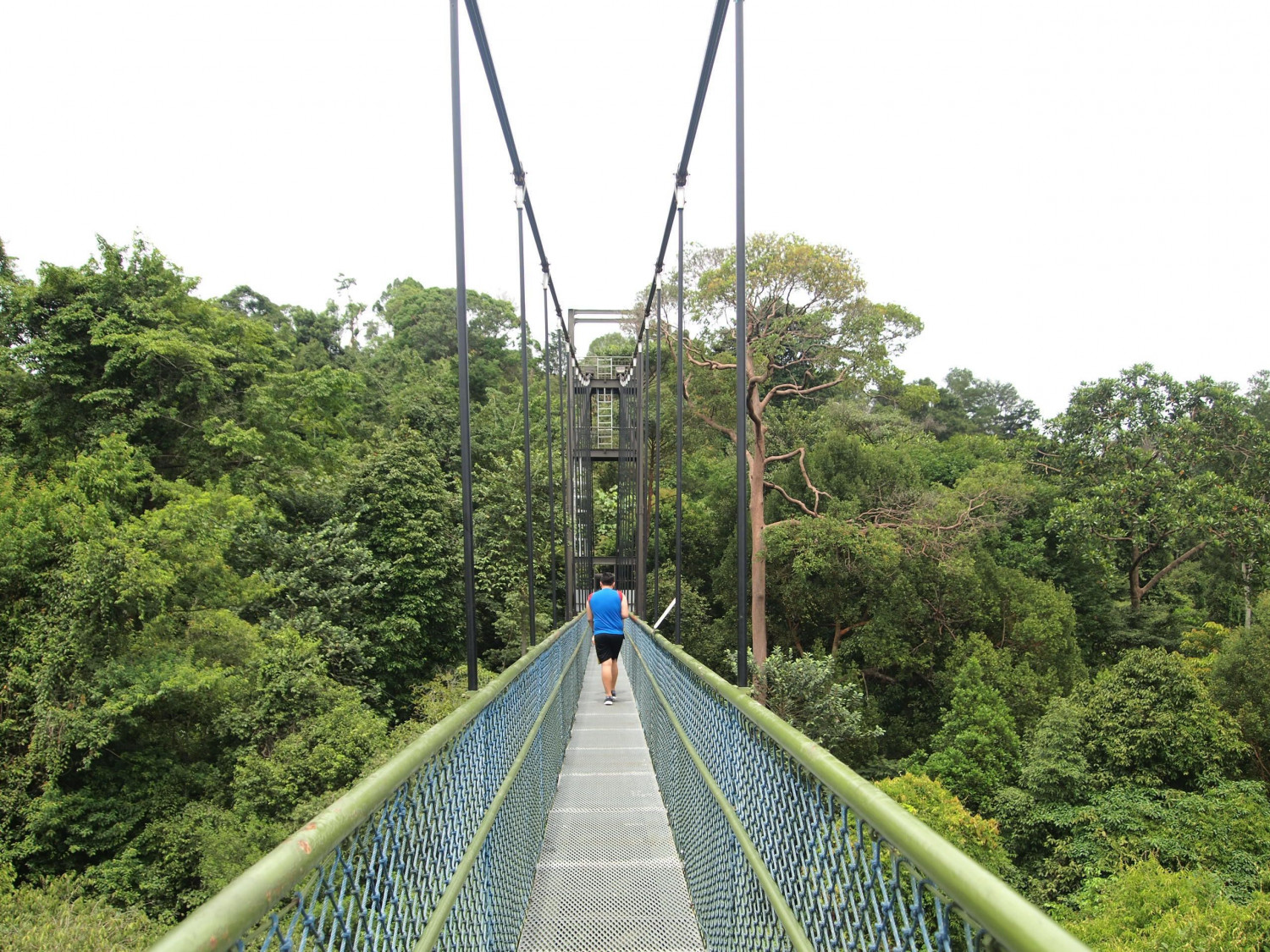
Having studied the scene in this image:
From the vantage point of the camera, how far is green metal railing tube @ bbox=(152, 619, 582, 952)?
71 centimetres

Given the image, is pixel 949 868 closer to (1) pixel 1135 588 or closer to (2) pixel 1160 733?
(2) pixel 1160 733

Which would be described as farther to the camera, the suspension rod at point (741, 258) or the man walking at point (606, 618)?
the man walking at point (606, 618)

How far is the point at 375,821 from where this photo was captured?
1273 mm

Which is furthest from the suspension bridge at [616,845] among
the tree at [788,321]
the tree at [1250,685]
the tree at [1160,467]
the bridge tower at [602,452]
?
the tree at [1250,685]

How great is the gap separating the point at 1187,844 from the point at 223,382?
1760 centimetres

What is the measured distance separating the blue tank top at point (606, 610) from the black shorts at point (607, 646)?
11cm

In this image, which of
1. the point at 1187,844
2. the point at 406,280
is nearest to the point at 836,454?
the point at 1187,844

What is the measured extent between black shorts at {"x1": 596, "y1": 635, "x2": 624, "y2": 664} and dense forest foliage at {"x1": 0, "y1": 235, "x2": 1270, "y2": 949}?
6.17 meters

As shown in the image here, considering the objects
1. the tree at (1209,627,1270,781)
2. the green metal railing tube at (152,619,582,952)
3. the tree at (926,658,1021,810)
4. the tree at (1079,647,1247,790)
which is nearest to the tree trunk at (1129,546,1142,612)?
the tree at (1209,627,1270,781)

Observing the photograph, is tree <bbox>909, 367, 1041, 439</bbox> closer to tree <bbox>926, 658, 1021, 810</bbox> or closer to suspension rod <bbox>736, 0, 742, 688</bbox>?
tree <bbox>926, 658, 1021, 810</bbox>

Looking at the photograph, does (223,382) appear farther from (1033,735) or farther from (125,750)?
(1033,735)

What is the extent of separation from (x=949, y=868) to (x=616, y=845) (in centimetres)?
258

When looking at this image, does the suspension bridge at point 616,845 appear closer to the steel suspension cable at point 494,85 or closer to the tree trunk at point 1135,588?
the steel suspension cable at point 494,85

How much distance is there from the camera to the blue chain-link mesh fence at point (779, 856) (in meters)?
1.05
